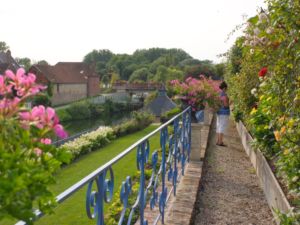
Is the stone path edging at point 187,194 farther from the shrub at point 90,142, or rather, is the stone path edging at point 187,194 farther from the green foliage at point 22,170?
the shrub at point 90,142

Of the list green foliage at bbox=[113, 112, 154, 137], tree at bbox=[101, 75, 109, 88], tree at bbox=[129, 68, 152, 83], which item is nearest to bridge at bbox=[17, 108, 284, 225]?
green foliage at bbox=[113, 112, 154, 137]

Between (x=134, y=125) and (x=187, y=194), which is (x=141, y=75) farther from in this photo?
(x=187, y=194)

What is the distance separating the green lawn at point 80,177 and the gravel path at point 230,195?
200 cm

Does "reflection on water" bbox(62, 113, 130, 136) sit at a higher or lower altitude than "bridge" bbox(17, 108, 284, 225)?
lower

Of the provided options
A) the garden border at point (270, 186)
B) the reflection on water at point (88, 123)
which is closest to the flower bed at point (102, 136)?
the garden border at point (270, 186)

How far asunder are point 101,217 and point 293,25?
202 cm

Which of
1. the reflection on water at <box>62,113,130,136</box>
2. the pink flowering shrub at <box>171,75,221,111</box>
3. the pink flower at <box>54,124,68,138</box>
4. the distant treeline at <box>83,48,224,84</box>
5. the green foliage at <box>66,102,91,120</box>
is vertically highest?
the distant treeline at <box>83,48,224,84</box>

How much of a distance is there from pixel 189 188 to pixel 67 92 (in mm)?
72748

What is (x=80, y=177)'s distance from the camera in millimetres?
→ 16953

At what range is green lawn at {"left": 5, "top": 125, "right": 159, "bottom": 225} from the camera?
368 inches

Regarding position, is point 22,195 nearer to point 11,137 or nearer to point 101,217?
point 11,137

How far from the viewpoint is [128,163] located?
52.8 ft

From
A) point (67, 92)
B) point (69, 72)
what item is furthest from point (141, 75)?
point (67, 92)

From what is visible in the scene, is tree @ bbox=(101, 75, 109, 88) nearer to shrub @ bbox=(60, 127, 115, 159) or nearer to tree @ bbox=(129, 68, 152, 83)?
tree @ bbox=(129, 68, 152, 83)
